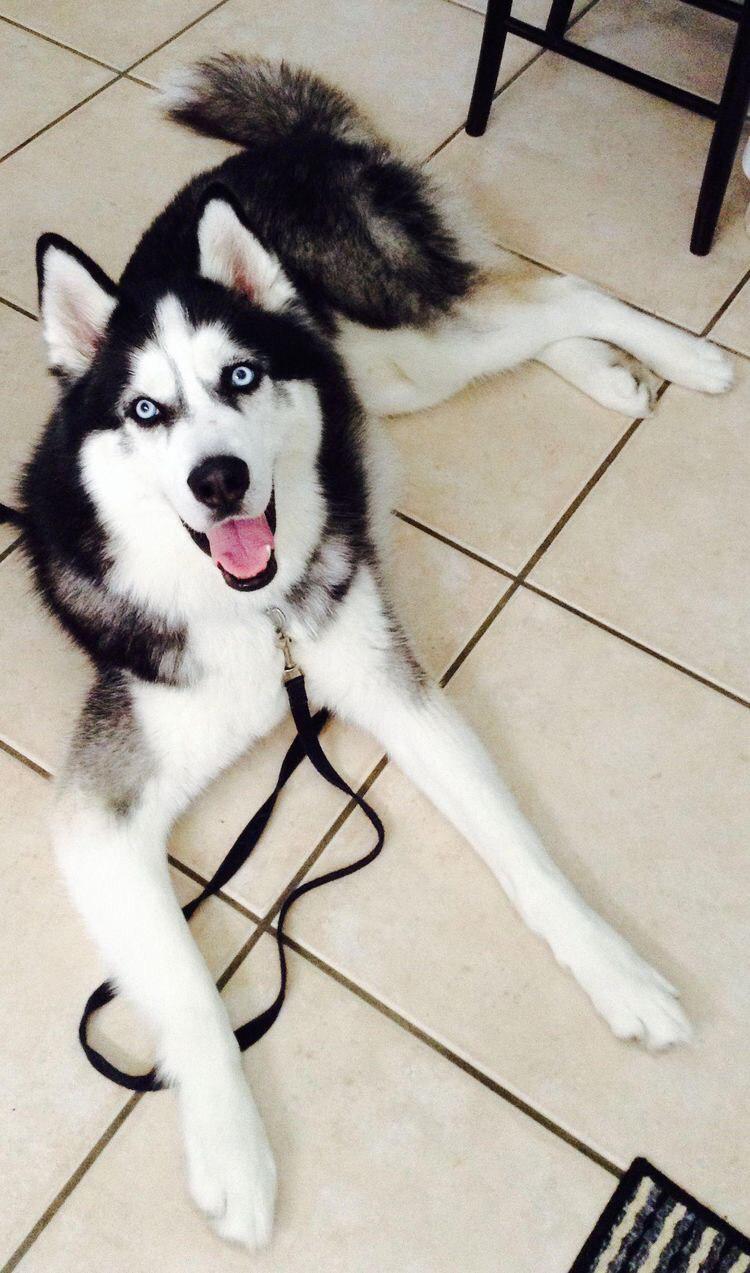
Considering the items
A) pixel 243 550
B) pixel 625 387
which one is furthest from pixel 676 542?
pixel 243 550

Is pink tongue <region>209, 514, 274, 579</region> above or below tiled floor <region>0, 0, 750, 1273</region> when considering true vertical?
above

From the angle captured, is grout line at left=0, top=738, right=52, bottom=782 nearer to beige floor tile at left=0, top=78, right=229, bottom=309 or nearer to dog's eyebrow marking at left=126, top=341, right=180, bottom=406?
dog's eyebrow marking at left=126, top=341, right=180, bottom=406

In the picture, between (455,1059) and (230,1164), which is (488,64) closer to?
(455,1059)

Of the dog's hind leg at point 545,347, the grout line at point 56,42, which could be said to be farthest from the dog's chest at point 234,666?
the grout line at point 56,42

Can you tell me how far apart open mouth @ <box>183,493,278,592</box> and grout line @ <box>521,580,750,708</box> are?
0.68m

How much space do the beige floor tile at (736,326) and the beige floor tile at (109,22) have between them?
1733 mm

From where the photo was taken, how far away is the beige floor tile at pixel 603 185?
2.43 m

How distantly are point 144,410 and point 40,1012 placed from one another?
911 millimetres

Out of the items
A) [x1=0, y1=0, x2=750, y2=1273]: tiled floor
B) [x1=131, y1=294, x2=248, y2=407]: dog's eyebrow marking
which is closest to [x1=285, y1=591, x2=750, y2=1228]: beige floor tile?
[x1=0, y1=0, x2=750, y2=1273]: tiled floor

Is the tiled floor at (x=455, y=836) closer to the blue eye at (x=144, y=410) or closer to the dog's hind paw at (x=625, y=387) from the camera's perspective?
the dog's hind paw at (x=625, y=387)

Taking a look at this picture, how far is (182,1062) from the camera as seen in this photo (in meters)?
1.46

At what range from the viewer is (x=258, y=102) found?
2.32m

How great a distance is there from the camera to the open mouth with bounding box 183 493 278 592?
1.45 m

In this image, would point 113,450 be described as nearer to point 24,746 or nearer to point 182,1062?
point 24,746
